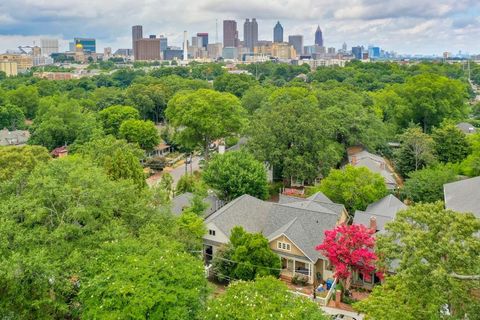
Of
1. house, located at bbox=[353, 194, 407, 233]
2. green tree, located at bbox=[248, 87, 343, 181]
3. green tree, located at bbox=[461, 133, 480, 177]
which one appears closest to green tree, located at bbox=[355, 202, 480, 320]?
house, located at bbox=[353, 194, 407, 233]

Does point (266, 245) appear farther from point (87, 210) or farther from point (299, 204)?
point (87, 210)

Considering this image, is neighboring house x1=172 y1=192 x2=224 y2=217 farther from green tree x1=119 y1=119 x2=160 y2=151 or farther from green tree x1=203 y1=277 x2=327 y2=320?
green tree x1=119 y1=119 x2=160 y2=151

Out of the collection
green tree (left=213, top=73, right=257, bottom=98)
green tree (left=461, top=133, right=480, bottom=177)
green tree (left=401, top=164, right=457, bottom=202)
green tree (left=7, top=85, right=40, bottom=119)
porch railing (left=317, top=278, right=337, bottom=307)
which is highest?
green tree (left=213, top=73, right=257, bottom=98)

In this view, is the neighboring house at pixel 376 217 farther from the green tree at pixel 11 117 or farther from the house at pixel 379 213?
the green tree at pixel 11 117

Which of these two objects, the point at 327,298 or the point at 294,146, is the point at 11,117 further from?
the point at 327,298

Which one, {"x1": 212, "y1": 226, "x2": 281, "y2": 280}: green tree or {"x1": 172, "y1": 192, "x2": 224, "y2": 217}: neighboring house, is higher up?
{"x1": 172, "y1": 192, "x2": 224, "y2": 217}: neighboring house

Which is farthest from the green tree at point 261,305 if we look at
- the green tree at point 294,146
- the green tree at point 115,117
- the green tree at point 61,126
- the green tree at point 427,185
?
the green tree at point 115,117
